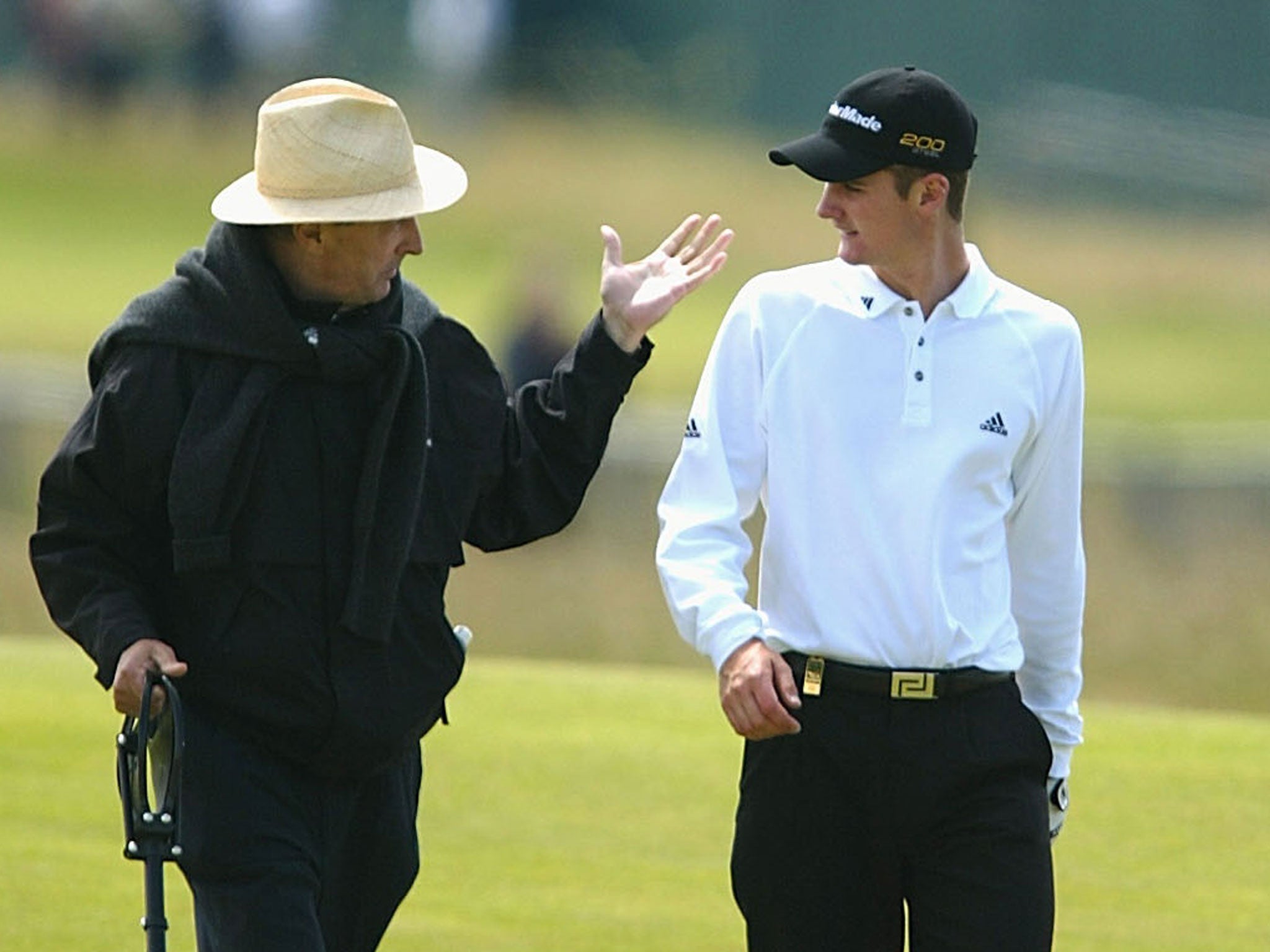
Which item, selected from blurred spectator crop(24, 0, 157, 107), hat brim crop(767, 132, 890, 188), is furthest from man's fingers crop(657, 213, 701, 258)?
blurred spectator crop(24, 0, 157, 107)

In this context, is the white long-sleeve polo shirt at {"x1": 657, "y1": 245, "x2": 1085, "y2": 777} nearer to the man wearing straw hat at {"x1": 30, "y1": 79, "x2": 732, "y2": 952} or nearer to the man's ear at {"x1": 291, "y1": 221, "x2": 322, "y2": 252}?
the man wearing straw hat at {"x1": 30, "y1": 79, "x2": 732, "y2": 952}

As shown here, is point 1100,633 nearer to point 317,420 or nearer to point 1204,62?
point 317,420

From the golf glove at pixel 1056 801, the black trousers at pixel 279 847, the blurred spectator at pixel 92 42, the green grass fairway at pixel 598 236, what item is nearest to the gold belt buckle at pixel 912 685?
the golf glove at pixel 1056 801

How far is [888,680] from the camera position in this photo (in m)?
4.22

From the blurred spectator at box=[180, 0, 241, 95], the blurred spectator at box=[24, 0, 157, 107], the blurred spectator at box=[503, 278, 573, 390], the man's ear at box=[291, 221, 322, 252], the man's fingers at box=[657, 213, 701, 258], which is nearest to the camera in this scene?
the man's ear at box=[291, 221, 322, 252]

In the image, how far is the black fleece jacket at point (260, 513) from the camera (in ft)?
13.6

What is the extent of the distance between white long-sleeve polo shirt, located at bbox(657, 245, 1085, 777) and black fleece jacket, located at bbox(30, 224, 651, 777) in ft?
1.42

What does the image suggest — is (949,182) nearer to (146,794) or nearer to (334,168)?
(334,168)

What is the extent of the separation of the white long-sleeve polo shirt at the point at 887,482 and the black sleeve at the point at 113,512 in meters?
0.78

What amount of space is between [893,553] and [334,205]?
0.98m

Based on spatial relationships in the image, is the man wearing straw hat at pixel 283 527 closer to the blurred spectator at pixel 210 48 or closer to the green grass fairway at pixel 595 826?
the green grass fairway at pixel 595 826

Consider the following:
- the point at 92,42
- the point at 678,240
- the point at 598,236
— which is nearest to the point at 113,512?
the point at 678,240

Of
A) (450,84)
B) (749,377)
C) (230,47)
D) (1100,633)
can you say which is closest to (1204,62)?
(450,84)

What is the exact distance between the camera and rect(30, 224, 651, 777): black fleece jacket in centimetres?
416
